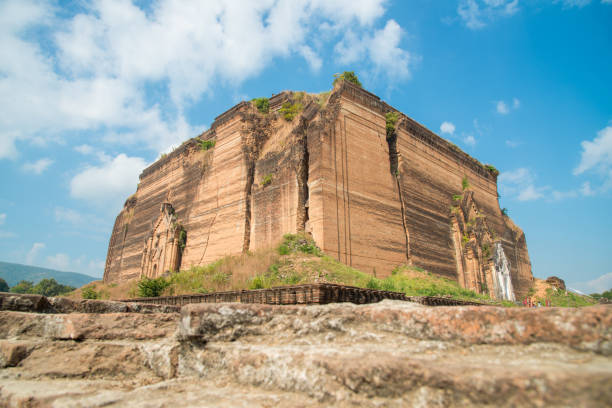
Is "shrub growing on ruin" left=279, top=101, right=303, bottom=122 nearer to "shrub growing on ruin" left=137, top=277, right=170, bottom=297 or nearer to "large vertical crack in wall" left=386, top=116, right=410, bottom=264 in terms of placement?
"large vertical crack in wall" left=386, top=116, right=410, bottom=264

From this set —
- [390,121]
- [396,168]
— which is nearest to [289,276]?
[396,168]

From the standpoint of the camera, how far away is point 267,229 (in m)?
16.9

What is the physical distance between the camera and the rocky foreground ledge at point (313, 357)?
1507mm

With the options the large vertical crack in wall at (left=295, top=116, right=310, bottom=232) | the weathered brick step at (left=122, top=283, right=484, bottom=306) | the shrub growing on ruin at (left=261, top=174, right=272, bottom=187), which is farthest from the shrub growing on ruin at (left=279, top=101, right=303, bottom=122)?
the weathered brick step at (left=122, top=283, right=484, bottom=306)

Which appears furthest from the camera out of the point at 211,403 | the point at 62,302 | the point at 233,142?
the point at 233,142

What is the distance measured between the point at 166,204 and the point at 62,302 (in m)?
20.7

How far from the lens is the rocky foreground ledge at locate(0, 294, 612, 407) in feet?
4.94

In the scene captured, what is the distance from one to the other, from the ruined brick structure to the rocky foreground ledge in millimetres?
11514

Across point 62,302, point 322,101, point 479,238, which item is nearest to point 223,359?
point 62,302

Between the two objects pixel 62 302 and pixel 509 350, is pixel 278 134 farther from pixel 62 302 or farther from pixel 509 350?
pixel 509 350

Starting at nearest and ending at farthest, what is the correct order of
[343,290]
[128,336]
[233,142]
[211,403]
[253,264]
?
[211,403] < [128,336] < [343,290] < [253,264] < [233,142]

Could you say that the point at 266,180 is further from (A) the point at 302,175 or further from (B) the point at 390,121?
(B) the point at 390,121

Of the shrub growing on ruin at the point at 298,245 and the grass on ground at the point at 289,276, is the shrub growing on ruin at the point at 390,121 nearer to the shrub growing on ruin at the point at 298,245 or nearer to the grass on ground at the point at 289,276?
the grass on ground at the point at 289,276

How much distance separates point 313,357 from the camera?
2.02 m
